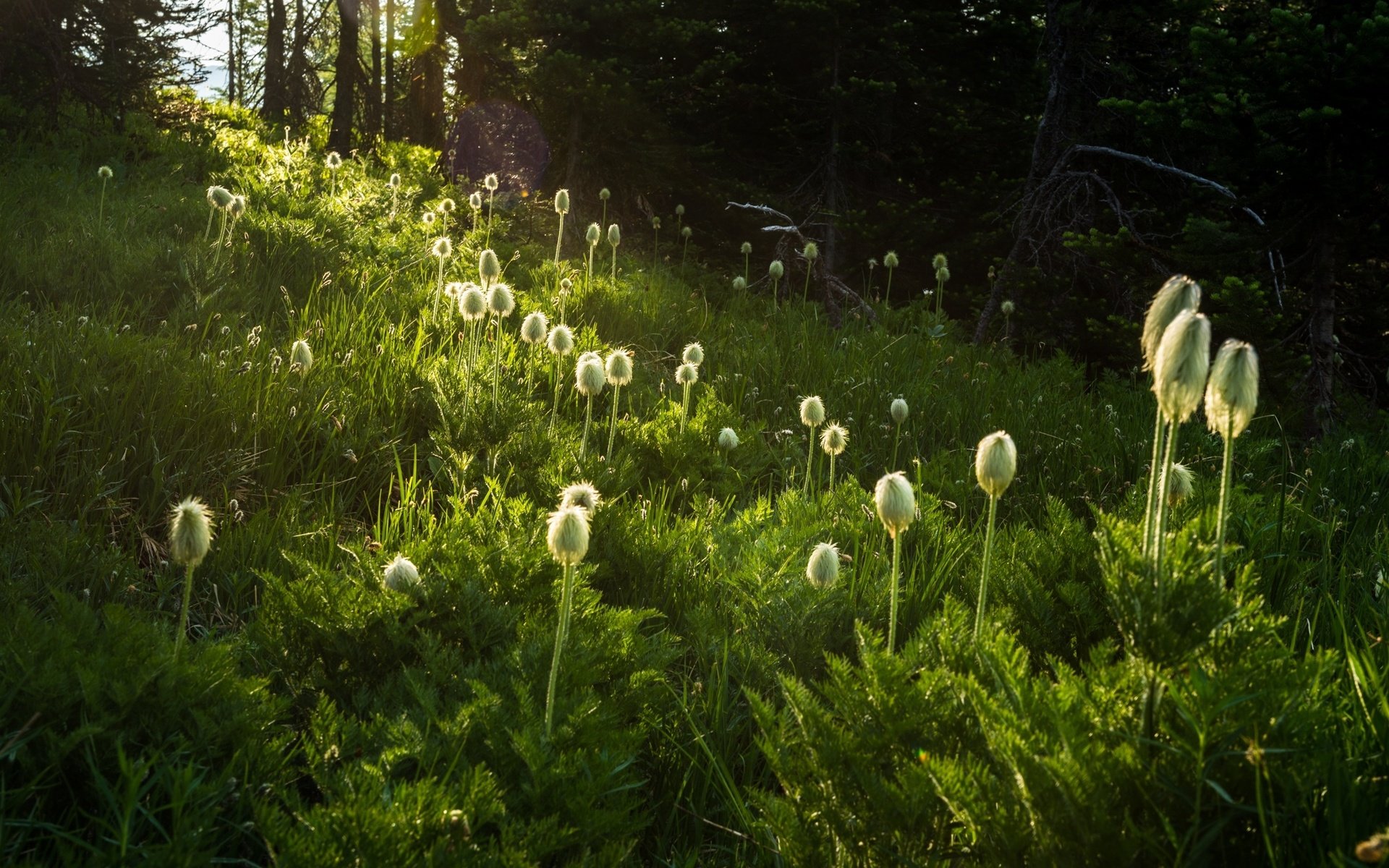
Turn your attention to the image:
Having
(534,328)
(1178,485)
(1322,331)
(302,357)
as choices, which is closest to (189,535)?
(302,357)

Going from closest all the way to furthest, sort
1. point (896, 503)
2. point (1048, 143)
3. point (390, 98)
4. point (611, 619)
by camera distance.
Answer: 1. point (896, 503)
2. point (611, 619)
3. point (1048, 143)
4. point (390, 98)

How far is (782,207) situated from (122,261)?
717 centimetres

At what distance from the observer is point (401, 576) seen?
91.4 inches

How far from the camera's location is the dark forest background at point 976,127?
5.32m

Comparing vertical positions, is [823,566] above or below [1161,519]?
below

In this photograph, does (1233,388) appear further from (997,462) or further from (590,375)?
(590,375)

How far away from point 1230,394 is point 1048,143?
24.6 ft

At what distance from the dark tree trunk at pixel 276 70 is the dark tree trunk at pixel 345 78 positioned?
13.6 ft

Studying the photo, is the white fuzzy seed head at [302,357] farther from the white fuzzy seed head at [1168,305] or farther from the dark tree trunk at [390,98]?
the dark tree trunk at [390,98]

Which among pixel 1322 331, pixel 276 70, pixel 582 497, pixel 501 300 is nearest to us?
pixel 582 497

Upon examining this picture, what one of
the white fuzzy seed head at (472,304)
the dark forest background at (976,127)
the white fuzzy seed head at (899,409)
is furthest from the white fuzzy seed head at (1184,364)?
the dark forest background at (976,127)

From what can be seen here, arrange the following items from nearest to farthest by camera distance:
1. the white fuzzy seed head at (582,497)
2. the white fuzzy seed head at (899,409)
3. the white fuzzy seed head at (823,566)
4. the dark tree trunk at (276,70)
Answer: the white fuzzy seed head at (582,497)
the white fuzzy seed head at (823,566)
the white fuzzy seed head at (899,409)
the dark tree trunk at (276,70)

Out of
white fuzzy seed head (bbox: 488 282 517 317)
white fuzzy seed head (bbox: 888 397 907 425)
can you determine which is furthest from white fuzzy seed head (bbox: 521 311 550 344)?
white fuzzy seed head (bbox: 888 397 907 425)

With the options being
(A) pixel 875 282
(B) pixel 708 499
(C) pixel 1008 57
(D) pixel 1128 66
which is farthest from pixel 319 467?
(C) pixel 1008 57
